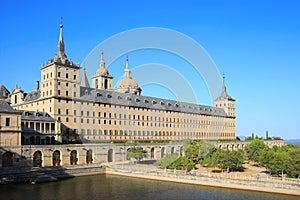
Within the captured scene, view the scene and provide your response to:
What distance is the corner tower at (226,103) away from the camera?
120 metres

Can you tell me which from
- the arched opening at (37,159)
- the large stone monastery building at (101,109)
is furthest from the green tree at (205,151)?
the arched opening at (37,159)

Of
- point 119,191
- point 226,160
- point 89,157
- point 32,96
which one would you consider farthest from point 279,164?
point 32,96

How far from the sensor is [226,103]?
119438 millimetres

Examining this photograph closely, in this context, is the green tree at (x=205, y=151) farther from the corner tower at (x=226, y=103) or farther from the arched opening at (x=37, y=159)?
the corner tower at (x=226, y=103)

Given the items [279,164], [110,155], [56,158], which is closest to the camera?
[279,164]

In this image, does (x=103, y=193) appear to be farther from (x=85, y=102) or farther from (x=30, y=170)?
(x=85, y=102)

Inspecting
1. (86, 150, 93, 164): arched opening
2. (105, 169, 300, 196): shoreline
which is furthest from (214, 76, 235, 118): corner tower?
(105, 169, 300, 196): shoreline

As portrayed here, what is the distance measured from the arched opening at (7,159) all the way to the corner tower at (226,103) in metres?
88.0

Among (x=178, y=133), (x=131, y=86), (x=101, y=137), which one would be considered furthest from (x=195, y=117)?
(x=101, y=137)

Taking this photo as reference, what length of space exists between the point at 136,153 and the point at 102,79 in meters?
37.0

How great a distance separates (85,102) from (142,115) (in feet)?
61.9

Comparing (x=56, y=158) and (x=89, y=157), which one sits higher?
(x=56, y=158)

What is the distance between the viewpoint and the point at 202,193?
127 ft

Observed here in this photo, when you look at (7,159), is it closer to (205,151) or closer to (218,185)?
(218,185)
